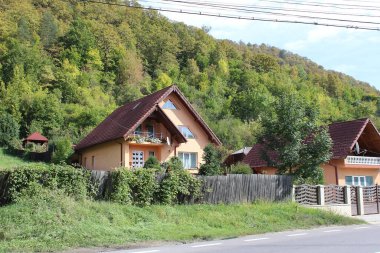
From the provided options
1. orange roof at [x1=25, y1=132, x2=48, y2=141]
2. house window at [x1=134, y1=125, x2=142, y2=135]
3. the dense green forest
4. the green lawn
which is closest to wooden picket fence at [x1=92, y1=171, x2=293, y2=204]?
Answer: house window at [x1=134, y1=125, x2=142, y2=135]

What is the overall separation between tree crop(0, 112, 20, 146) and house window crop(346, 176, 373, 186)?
1627 inches

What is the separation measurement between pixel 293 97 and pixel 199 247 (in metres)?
14.1

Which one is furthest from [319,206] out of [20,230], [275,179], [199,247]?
[20,230]

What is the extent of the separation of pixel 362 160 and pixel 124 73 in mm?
66912

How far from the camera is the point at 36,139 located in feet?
193

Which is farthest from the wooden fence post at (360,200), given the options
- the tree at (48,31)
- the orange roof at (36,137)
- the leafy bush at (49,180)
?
the tree at (48,31)

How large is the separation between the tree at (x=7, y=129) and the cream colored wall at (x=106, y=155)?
73.3ft

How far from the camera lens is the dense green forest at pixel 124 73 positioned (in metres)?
71.3

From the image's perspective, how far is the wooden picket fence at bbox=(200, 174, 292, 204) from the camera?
20672mm

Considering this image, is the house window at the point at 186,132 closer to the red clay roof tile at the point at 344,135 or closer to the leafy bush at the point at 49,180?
the red clay roof tile at the point at 344,135

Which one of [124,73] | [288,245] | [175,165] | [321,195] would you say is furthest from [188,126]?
[124,73]

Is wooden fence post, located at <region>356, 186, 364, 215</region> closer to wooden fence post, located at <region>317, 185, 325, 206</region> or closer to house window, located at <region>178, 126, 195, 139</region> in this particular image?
wooden fence post, located at <region>317, 185, 325, 206</region>

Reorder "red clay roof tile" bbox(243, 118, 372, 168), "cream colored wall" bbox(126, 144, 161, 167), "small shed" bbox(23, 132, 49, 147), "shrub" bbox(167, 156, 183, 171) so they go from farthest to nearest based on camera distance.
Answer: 1. "small shed" bbox(23, 132, 49, 147)
2. "cream colored wall" bbox(126, 144, 161, 167)
3. "red clay roof tile" bbox(243, 118, 372, 168)
4. "shrub" bbox(167, 156, 183, 171)

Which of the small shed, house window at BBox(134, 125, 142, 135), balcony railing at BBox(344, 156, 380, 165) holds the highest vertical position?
the small shed
